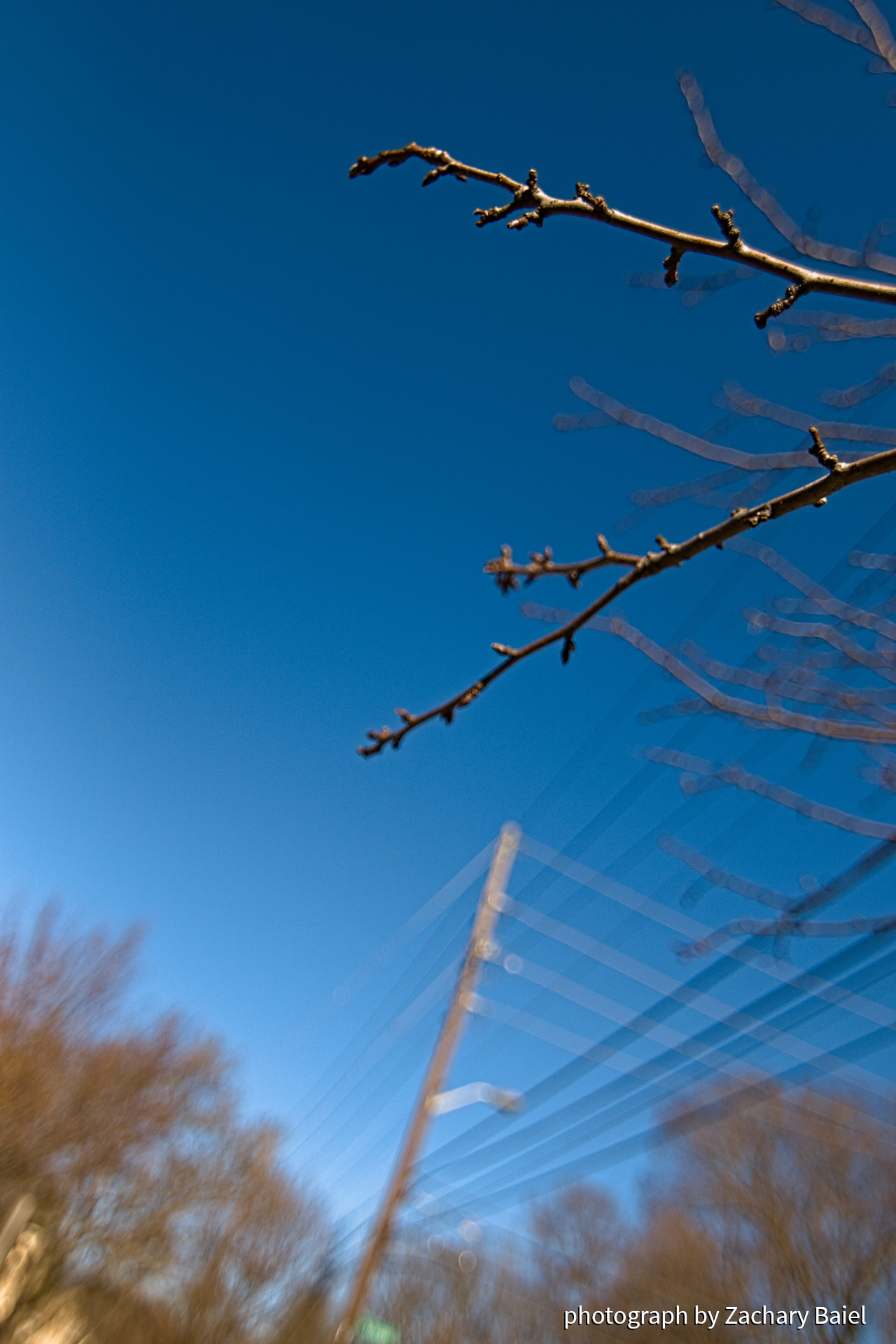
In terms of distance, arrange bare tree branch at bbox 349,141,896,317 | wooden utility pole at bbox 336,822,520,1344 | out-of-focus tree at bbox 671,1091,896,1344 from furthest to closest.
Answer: out-of-focus tree at bbox 671,1091,896,1344, wooden utility pole at bbox 336,822,520,1344, bare tree branch at bbox 349,141,896,317

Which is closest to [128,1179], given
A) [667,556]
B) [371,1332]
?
[371,1332]

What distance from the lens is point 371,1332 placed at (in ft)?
30.4

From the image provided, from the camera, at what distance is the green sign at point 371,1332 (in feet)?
28.6

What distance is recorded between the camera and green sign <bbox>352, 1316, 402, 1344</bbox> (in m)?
8.72

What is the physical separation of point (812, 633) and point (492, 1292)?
2578 centimetres

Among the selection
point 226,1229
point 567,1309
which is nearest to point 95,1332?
point 226,1229

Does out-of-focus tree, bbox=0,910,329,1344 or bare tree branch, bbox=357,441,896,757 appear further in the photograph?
out-of-focus tree, bbox=0,910,329,1344

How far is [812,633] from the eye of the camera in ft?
7.41

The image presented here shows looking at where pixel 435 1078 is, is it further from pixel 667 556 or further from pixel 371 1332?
pixel 667 556

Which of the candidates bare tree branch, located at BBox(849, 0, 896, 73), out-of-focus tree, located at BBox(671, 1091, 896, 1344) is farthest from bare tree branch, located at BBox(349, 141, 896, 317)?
out-of-focus tree, located at BBox(671, 1091, 896, 1344)

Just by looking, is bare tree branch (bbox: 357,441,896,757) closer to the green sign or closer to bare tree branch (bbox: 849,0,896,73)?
bare tree branch (bbox: 849,0,896,73)

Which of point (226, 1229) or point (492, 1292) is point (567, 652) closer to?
point (492, 1292)

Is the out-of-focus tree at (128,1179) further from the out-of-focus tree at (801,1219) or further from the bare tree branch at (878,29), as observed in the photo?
the bare tree branch at (878,29)

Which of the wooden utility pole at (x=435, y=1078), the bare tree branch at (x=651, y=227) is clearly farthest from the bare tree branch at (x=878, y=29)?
the wooden utility pole at (x=435, y=1078)
